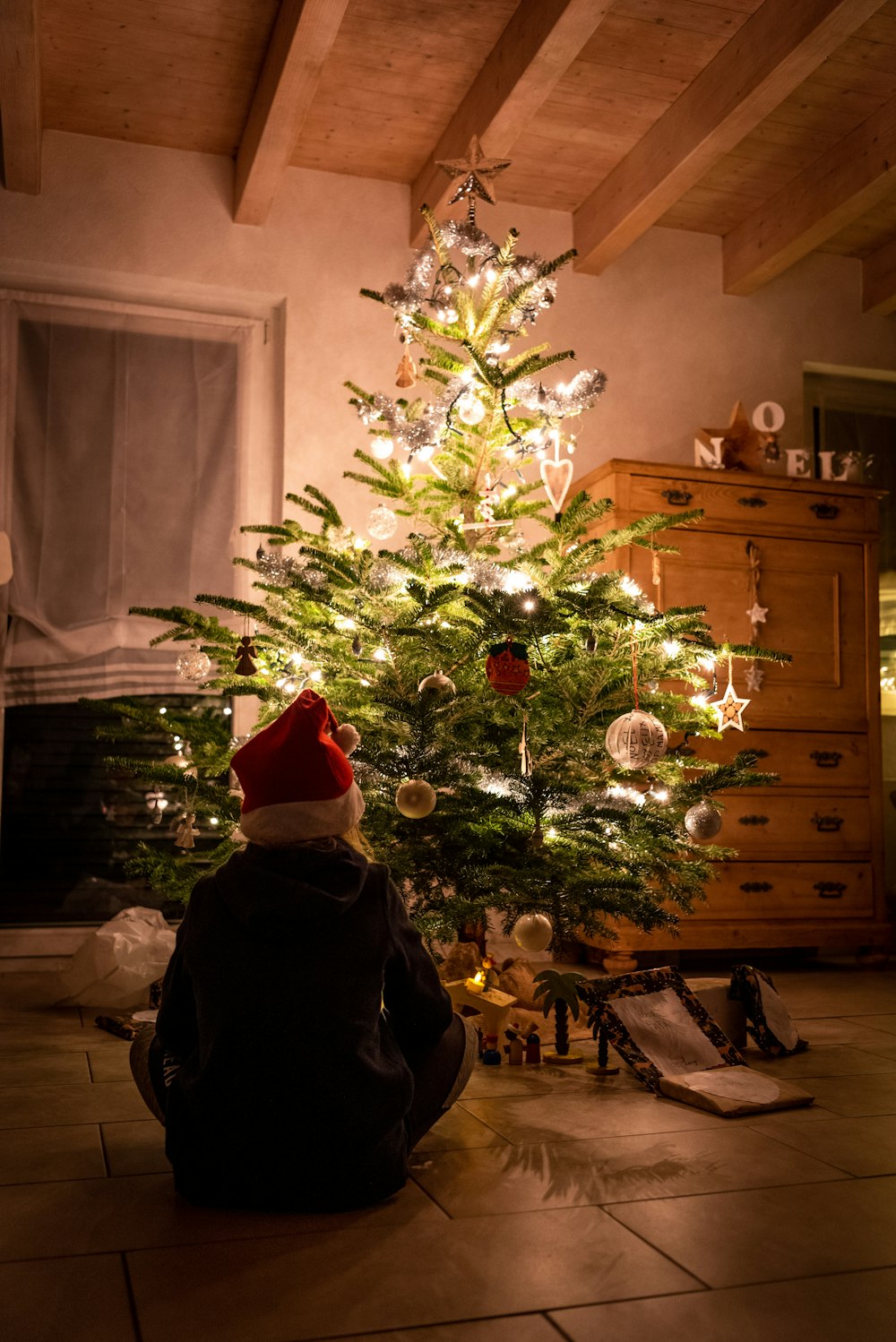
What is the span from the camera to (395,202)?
187 inches

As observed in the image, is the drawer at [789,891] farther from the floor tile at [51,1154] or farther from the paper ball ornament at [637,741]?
the floor tile at [51,1154]

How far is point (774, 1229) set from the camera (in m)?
1.82

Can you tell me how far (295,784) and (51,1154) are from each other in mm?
937

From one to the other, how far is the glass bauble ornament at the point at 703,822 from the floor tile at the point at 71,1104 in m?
1.51

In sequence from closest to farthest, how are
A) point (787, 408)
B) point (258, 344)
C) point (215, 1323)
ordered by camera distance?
point (215, 1323), point (258, 344), point (787, 408)

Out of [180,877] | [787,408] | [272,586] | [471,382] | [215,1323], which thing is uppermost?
[787,408]

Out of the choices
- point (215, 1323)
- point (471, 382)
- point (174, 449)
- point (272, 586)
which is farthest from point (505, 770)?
point (174, 449)

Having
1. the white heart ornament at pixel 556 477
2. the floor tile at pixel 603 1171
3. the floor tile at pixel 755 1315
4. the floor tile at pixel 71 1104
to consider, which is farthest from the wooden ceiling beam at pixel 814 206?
the floor tile at pixel 71 1104

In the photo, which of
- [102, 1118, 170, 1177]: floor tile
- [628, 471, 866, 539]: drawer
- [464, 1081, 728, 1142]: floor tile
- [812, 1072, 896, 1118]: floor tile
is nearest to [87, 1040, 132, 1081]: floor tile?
[102, 1118, 170, 1177]: floor tile

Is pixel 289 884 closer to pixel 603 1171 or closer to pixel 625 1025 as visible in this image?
pixel 603 1171

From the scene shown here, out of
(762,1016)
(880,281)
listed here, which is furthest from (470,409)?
(880,281)

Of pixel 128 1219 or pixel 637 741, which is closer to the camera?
pixel 128 1219

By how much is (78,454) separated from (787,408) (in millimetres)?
3157

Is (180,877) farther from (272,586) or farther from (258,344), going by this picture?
(258,344)
